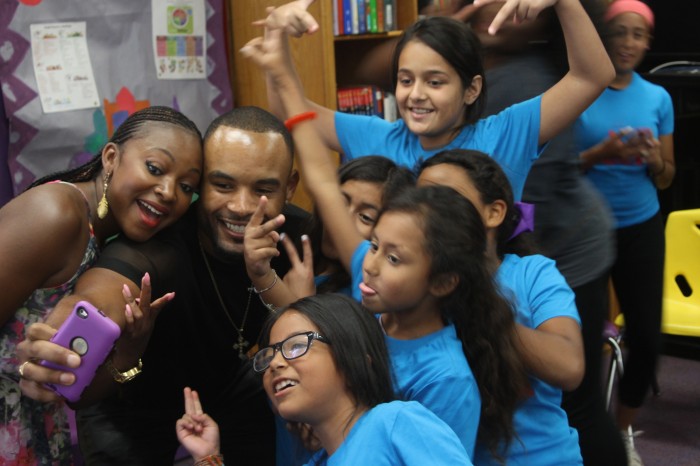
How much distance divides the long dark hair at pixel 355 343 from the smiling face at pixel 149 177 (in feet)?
1.45

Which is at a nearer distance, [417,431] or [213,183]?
[417,431]

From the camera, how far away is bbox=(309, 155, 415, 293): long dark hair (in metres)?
2.26

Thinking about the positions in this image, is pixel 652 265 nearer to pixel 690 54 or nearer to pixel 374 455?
pixel 374 455

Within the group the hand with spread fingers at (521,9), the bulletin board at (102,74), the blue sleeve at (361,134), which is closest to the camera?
the hand with spread fingers at (521,9)

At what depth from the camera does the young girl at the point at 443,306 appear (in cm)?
181

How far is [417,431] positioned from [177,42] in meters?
2.55

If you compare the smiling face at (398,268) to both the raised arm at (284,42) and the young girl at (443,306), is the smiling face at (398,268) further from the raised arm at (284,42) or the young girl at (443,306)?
the raised arm at (284,42)

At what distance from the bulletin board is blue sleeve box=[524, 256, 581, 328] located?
197 cm

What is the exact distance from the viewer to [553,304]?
1956 mm

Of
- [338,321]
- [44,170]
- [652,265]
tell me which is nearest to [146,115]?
[338,321]

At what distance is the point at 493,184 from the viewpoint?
2.07m

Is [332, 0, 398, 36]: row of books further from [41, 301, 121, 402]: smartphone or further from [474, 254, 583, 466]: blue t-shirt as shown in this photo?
[41, 301, 121, 402]: smartphone

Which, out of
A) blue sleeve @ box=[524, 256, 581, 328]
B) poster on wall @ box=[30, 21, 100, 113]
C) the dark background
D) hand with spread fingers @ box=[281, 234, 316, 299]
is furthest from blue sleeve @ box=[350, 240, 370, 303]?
the dark background

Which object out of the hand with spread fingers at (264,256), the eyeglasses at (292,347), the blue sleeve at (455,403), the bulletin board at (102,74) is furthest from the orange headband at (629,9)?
the eyeglasses at (292,347)
